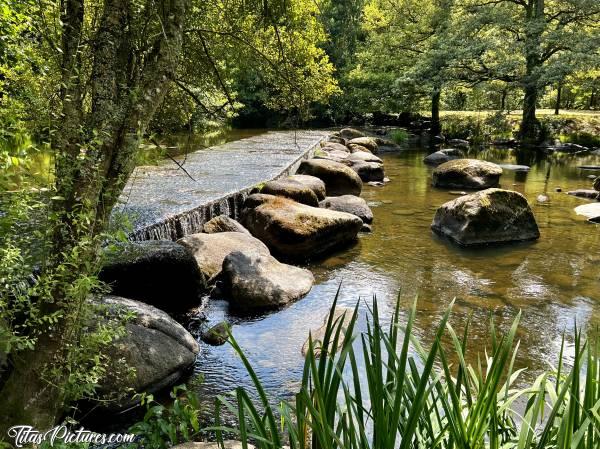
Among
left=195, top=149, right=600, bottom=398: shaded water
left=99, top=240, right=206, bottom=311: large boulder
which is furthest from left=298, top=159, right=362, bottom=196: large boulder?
left=99, top=240, right=206, bottom=311: large boulder

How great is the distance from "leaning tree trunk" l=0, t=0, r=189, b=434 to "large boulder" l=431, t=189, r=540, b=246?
23.3 ft

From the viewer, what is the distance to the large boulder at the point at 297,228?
7.83 metres

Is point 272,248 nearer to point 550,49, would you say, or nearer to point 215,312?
point 215,312

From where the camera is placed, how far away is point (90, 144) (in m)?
2.31

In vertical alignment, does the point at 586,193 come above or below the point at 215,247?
below

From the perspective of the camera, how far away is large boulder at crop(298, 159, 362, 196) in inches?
480

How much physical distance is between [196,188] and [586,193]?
9.50 metres

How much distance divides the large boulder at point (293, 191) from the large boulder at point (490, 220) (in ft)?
8.13

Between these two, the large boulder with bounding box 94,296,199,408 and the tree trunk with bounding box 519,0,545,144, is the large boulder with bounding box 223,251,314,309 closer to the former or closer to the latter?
the large boulder with bounding box 94,296,199,408

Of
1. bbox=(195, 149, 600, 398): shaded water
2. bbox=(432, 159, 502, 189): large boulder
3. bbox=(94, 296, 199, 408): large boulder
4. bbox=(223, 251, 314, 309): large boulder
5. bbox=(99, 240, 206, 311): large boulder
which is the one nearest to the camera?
bbox=(94, 296, 199, 408): large boulder

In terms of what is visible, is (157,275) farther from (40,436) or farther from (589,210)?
(589,210)

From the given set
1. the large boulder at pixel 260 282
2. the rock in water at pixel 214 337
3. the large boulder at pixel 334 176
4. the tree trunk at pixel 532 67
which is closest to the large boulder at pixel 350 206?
the large boulder at pixel 334 176

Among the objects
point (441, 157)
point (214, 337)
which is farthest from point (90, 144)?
point (441, 157)

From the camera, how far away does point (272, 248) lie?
7977 mm
